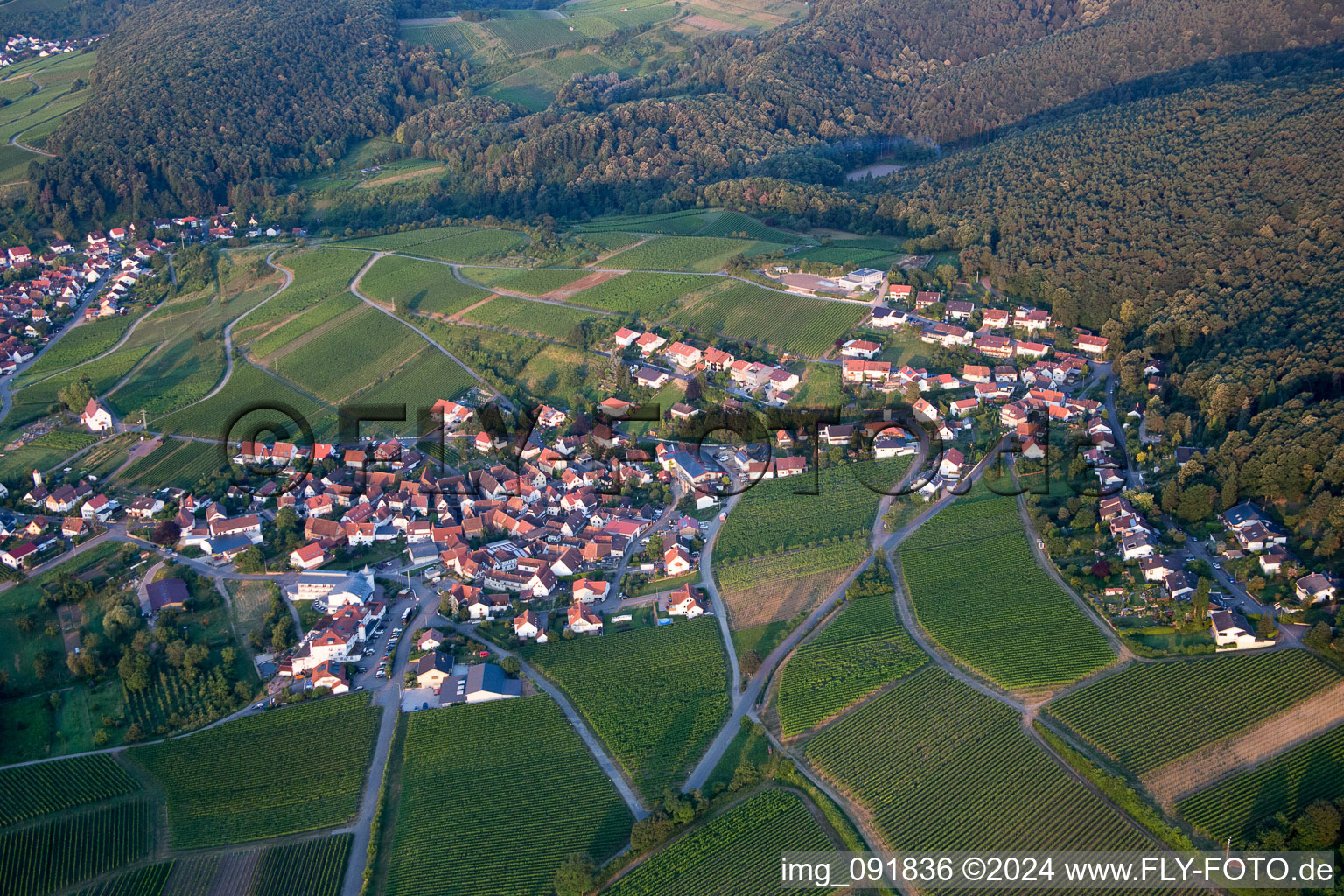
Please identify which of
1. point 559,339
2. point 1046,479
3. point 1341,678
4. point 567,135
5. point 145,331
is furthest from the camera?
point 567,135

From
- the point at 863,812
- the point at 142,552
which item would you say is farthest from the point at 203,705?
the point at 863,812

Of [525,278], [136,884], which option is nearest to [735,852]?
[136,884]

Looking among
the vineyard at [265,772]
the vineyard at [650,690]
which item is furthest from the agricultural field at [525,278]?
the vineyard at [265,772]

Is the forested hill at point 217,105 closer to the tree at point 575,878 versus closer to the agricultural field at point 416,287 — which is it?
the agricultural field at point 416,287

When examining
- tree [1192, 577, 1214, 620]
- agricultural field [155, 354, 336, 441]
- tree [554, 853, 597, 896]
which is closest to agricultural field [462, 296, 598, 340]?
agricultural field [155, 354, 336, 441]

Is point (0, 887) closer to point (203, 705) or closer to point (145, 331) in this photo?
point (203, 705)

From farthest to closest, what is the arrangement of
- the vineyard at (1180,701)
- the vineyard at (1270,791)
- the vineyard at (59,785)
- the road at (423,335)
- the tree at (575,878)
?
the road at (423,335) → the vineyard at (59,785) → the vineyard at (1180,701) → the tree at (575,878) → the vineyard at (1270,791)

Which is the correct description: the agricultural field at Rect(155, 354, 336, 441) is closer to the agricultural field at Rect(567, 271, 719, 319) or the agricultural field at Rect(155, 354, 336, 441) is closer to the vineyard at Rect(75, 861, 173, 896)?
the agricultural field at Rect(567, 271, 719, 319)
